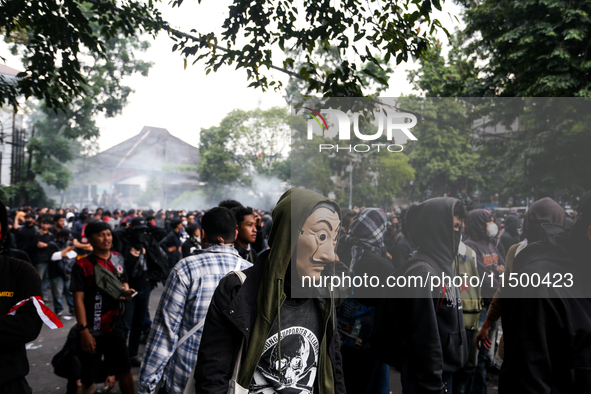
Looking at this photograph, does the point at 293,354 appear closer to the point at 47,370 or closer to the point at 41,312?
the point at 41,312

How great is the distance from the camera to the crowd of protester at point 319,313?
1830 millimetres

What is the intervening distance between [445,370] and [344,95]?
7.92 ft

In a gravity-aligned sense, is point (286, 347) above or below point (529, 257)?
below

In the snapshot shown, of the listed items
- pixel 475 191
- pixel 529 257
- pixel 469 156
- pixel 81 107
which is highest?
pixel 81 107

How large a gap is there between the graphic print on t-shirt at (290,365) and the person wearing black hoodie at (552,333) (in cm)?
106

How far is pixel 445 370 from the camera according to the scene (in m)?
2.76

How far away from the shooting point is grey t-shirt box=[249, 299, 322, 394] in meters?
1.84

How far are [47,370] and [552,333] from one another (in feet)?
18.5

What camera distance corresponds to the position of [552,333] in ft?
7.10

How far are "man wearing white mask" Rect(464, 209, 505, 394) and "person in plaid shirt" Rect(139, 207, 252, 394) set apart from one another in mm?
2527

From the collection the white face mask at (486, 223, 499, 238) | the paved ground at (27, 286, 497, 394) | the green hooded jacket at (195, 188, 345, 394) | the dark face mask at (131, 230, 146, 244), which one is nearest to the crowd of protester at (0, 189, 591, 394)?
the green hooded jacket at (195, 188, 345, 394)

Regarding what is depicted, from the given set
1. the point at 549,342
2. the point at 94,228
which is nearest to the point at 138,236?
the point at 94,228

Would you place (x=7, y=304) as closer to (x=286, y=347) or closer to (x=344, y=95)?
(x=286, y=347)

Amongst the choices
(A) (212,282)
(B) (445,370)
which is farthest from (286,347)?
(B) (445,370)
